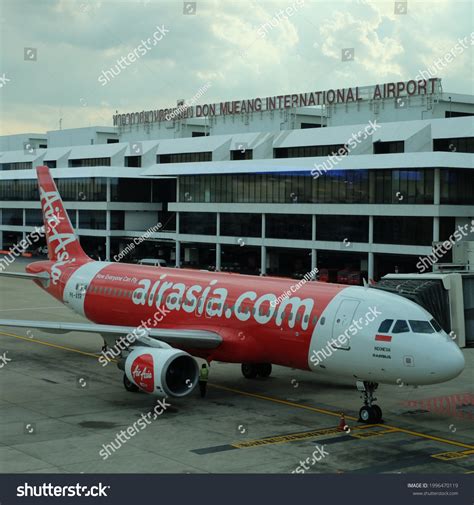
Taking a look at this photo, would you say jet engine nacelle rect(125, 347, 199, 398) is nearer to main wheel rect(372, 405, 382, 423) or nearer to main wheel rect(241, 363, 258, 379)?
main wheel rect(241, 363, 258, 379)

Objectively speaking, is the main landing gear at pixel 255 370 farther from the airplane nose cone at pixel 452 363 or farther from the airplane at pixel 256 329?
the airplane nose cone at pixel 452 363

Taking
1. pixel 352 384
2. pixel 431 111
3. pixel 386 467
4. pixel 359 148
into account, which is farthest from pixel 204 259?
pixel 386 467

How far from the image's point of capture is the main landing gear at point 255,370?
116 ft

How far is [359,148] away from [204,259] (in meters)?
26.7

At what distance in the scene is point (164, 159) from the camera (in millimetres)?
108688

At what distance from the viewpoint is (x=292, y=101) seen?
9425cm

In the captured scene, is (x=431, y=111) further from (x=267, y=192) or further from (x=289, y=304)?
(x=289, y=304)

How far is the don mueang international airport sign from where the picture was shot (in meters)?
81.8

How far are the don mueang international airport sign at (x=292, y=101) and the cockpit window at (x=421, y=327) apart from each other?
58.0m

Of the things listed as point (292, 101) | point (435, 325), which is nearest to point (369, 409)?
point (435, 325)

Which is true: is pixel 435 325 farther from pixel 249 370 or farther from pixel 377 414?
pixel 249 370

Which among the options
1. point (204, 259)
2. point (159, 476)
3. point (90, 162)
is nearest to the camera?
point (159, 476)

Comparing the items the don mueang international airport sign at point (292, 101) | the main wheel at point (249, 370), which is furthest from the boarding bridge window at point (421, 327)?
the don mueang international airport sign at point (292, 101)

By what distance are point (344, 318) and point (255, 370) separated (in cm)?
811
